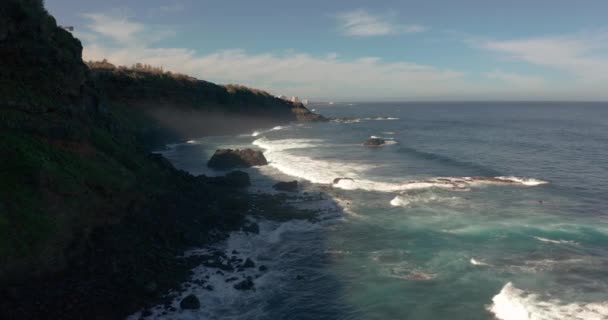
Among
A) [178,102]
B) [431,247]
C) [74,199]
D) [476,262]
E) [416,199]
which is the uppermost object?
[178,102]

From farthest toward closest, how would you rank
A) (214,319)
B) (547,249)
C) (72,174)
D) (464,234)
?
(464,234)
(547,249)
(72,174)
(214,319)

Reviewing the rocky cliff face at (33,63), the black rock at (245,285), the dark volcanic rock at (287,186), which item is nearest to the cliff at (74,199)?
the rocky cliff face at (33,63)

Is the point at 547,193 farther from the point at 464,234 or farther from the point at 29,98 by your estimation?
the point at 29,98

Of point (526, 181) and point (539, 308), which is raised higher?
point (526, 181)

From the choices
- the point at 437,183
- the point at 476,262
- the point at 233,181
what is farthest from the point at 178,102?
the point at 476,262

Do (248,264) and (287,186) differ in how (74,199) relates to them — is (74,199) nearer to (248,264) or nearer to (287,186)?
(248,264)

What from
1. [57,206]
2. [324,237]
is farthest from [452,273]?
[57,206]
